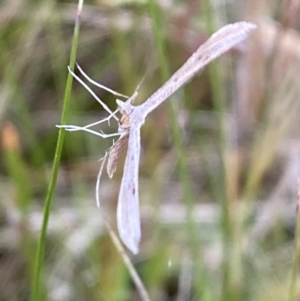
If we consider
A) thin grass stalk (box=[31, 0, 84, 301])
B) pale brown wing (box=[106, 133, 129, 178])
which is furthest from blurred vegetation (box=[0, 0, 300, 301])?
pale brown wing (box=[106, 133, 129, 178])

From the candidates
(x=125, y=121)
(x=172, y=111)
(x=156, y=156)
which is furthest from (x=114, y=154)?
(x=156, y=156)

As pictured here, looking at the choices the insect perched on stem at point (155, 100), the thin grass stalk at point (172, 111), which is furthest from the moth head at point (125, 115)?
the thin grass stalk at point (172, 111)

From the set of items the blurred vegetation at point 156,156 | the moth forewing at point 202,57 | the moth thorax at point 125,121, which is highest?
the moth forewing at point 202,57

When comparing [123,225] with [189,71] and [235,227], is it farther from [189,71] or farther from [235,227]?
[235,227]

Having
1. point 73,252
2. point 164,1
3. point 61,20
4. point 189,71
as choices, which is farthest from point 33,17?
point 189,71

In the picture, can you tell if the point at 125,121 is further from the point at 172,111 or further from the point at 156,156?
the point at 156,156

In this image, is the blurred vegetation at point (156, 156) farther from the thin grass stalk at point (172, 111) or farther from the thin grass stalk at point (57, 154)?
the thin grass stalk at point (57, 154)
